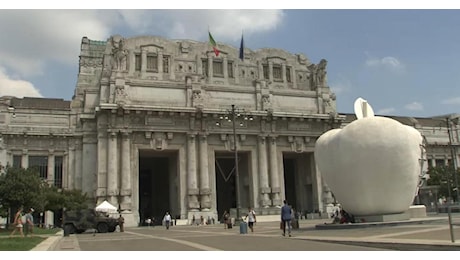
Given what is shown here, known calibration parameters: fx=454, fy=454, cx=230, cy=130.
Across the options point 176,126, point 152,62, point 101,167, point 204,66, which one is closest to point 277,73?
point 204,66

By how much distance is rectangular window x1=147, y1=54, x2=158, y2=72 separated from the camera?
5576 centimetres

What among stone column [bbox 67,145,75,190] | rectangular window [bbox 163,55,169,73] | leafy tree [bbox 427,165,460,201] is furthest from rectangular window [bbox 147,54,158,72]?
leafy tree [bbox 427,165,460,201]

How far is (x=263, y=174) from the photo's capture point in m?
54.3

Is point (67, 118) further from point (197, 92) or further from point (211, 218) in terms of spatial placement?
point (211, 218)

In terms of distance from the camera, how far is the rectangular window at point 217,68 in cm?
5866

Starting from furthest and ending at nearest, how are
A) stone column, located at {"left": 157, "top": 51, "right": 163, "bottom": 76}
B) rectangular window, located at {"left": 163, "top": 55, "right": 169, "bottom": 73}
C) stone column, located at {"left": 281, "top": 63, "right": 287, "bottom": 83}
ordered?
stone column, located at {"left": 281, "top": 63, "right": 287, "bottom": 83}
rectangular window, located at {"left": 163, "top": 55, "right": 169, "bottom": 73}
stone column, located at {"left": 157, "top": 51, "right": 163, "bottom": 76}

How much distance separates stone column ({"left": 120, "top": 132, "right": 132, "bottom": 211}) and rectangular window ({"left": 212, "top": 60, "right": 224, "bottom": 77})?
49.1 feet

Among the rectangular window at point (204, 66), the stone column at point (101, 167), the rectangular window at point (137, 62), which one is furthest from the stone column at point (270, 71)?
the stone column at point (101, 167)

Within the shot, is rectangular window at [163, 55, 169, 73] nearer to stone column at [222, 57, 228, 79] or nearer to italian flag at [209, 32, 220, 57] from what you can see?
italian flag at [209, 32, 220, 57]

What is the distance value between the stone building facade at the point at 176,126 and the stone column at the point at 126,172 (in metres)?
0.11

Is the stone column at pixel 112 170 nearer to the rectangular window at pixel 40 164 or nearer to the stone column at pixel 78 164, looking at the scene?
the stone column at pixel 78 164

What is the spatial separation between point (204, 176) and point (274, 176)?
885 centimetres

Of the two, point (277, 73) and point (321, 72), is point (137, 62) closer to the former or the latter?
point (277, 73)

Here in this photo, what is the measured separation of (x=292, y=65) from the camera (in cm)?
6306
